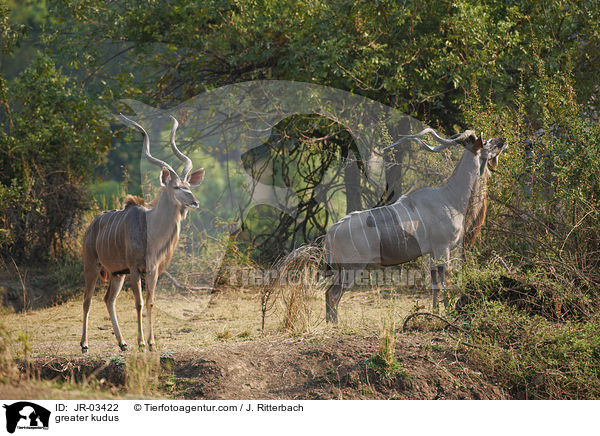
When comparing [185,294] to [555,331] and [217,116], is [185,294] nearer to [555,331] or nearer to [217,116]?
[217,116]

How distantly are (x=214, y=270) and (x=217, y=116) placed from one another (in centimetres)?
234

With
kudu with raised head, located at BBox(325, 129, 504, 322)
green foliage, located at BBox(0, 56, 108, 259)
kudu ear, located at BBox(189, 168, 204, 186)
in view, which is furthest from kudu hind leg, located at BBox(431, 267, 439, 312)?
green foliage, located at BBox(0, 56, 108, 259)

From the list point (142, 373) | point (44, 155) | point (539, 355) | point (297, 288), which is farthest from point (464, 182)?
point (44, 155)

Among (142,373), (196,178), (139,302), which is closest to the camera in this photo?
(142,373)

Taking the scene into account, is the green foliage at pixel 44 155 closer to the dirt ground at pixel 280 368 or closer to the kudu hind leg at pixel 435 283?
the dirt ground at pixel 280 368

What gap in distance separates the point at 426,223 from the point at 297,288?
148cm

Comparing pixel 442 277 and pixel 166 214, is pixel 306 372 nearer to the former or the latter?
pixel 166 214

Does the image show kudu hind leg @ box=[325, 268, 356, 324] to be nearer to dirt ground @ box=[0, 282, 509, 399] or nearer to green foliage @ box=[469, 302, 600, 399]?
dirt ground @ box=[0, 282, 509, 399]

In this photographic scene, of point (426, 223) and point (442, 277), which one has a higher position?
point (426, 223)

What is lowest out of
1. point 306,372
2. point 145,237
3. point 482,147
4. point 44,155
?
point 306,372
